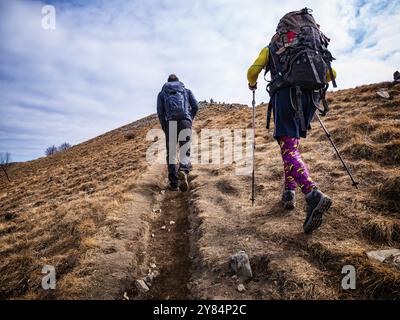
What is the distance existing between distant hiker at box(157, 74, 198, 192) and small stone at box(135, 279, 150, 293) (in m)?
4.06

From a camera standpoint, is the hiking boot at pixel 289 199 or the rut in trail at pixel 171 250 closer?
the rut in trail at pixel 171 250

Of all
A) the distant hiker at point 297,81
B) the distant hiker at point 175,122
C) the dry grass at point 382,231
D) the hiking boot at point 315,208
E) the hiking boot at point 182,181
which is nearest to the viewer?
the hiking boot at point 315,208

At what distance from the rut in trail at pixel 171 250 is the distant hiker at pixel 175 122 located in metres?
1.09

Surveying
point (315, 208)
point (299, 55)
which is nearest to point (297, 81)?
point (299, 55)

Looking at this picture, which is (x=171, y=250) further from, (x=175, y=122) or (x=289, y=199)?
(x=175, y=122)

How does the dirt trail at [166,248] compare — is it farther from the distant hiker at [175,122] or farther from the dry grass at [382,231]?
the dry grass at [382,231]

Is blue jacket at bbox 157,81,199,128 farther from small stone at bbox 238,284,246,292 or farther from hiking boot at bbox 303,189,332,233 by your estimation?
small stone at bbox 238,284,246,292

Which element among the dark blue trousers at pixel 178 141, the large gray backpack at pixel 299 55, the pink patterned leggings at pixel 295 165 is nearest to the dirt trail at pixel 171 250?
the dark blue trousers at pixel 178 141

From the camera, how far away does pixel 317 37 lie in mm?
4328

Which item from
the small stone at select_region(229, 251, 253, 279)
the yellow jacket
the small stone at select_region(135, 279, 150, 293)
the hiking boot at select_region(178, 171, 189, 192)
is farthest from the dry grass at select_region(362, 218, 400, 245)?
the hiking boot at select_region(178, 171, 189, 192)

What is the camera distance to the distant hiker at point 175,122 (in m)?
8.27

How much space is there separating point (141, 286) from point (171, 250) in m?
1.16
